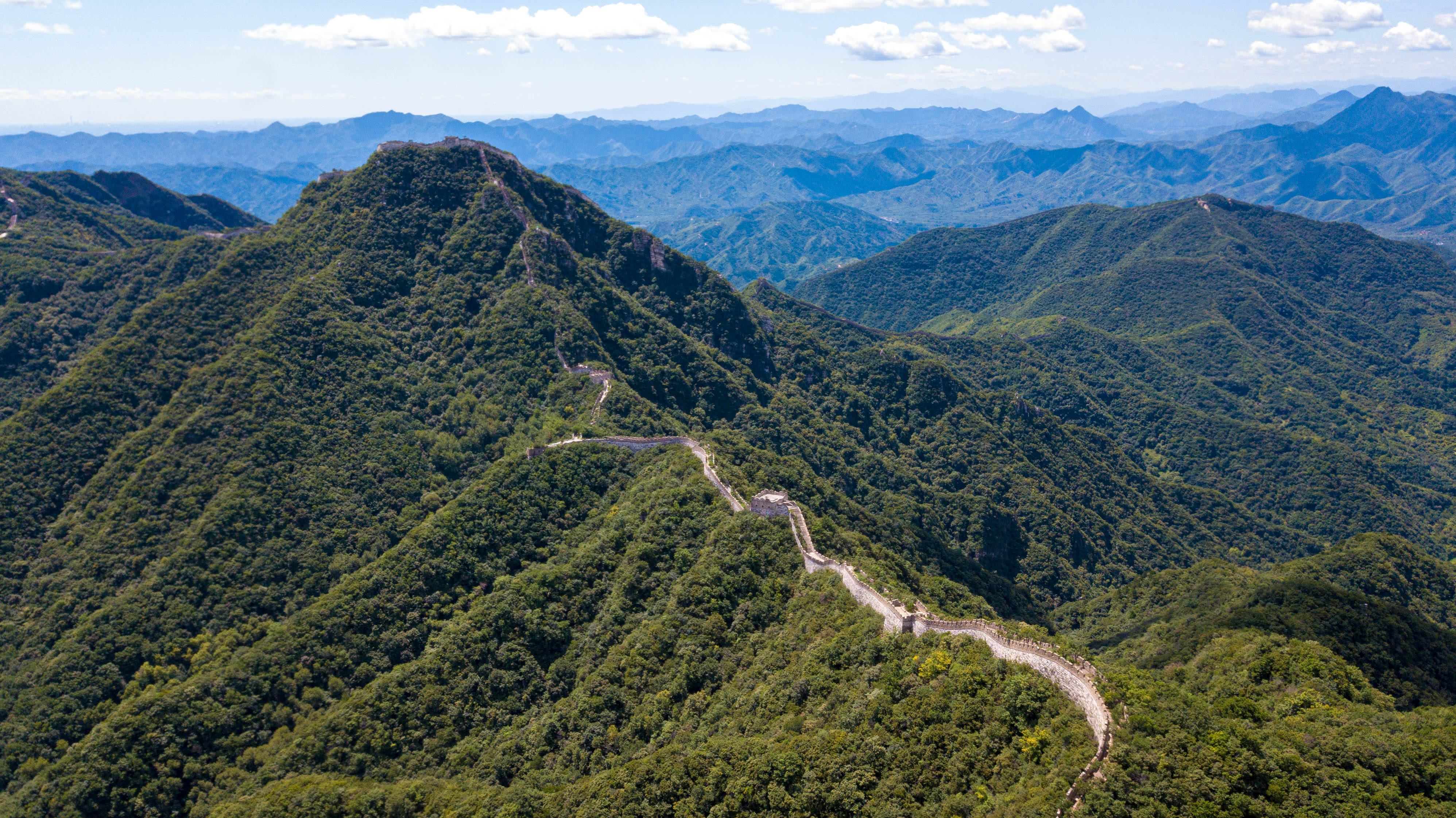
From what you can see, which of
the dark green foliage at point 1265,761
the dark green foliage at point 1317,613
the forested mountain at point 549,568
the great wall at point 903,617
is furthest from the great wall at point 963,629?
the dark green foliage at point 1317,613

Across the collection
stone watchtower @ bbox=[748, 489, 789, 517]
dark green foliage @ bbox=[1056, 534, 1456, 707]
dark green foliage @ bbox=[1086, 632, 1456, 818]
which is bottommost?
dark green foliage @ bbox=[1056, 534, 1456, 707]

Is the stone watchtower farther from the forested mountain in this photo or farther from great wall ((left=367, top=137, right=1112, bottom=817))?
the forested mountain


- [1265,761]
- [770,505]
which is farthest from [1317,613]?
[770,505]

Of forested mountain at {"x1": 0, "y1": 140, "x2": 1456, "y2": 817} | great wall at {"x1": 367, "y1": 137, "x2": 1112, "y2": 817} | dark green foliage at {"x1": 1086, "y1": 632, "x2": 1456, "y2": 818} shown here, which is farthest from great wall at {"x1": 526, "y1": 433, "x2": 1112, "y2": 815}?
dark green foliage at {"x1": 1086, "y1": 632, "x2": 1456, "y2": 818}

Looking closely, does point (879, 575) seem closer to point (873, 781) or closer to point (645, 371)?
point (873, 781)

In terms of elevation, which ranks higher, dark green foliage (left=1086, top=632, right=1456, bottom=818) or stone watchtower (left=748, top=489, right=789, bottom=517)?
dark green foliage (left=1086, top=632, right=1456, bottom=818)

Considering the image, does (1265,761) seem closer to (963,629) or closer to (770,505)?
(963,629)

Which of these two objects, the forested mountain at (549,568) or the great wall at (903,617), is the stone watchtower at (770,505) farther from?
the forested mountain at (549,568)
